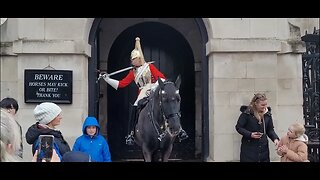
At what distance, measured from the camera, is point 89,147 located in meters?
5.49

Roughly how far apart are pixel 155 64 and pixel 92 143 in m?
4.99

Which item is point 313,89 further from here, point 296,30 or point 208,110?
point 208,110

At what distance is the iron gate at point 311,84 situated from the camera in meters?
8.51

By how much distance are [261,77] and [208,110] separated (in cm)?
111

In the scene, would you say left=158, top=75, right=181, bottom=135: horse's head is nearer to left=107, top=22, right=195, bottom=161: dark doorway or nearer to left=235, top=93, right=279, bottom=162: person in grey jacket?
left=235, top=93, right=279, bottom=162: person in grey jacket

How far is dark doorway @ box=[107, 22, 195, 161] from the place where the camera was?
10250 millimetres

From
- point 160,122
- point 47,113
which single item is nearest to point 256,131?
point 160,122

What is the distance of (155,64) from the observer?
10297 millimetres

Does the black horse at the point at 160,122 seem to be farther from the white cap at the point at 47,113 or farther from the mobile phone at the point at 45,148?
the mobile phone at the point at 45,148

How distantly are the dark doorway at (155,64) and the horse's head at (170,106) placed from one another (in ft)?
14.2

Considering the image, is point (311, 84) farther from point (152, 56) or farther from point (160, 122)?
point (160, 122)

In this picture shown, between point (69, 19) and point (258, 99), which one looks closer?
point (258, 99)

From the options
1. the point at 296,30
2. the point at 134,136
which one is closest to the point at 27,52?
the point at 134,136
